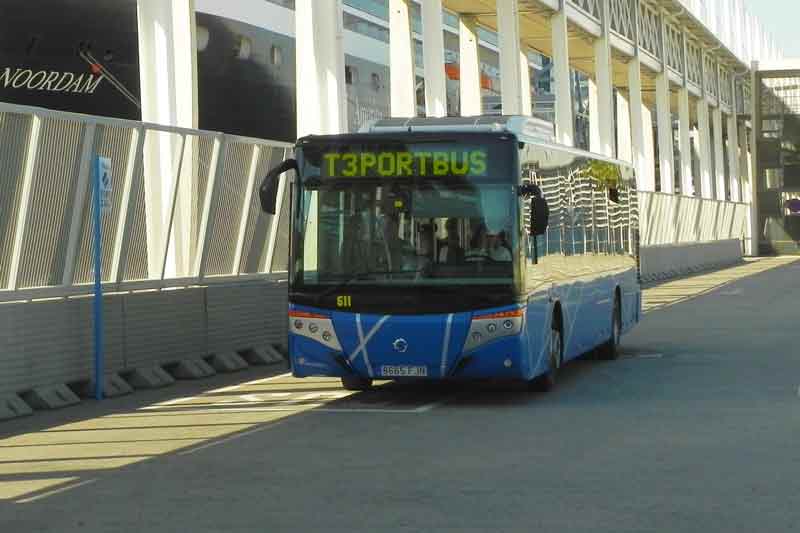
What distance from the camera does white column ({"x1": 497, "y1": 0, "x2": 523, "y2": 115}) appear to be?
36.6 m

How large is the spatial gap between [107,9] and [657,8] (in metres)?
36.7

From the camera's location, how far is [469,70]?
126 ft

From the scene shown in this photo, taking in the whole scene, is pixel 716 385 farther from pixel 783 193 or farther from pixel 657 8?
pixel 783 193

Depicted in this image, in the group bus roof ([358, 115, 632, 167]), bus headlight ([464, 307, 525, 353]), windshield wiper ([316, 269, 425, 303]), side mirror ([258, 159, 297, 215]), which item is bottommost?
bus headlight ([464, 307, 525, 353])

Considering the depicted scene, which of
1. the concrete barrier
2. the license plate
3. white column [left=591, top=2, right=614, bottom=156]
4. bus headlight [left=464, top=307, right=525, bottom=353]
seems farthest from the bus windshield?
white column [left=591, top=2, right=614, bottom=156]

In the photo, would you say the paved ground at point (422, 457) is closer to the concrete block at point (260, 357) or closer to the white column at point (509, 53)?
the concrete block at point (260, 357)

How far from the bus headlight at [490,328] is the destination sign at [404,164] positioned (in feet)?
4.14

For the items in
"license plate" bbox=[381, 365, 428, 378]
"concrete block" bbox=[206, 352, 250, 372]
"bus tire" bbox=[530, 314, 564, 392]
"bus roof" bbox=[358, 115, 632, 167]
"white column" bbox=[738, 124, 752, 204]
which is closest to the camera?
"license plate" bbox=[381, 365, 428, 378]

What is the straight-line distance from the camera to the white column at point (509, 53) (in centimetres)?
3656

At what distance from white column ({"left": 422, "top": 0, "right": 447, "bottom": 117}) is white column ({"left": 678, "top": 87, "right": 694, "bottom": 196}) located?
127ft

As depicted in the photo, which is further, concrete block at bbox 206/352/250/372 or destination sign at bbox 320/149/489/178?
concrete block at bbox 206/352/250/372

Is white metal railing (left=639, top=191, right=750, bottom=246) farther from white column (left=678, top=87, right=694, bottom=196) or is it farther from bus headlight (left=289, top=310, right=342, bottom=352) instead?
bus headlight (left=289, top=310, right=342, bottom=352)

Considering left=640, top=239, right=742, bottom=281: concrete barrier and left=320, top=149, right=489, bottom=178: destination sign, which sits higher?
left=320, top=149, right=489, bottom=178: destination sign

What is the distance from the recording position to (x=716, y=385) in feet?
54.2
